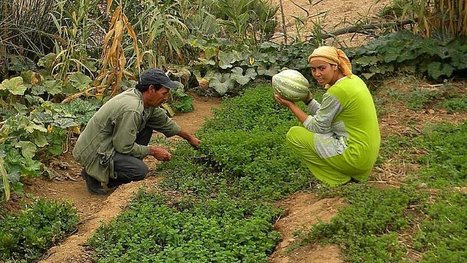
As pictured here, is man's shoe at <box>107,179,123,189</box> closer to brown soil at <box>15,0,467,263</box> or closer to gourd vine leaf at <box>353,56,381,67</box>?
brown soil at <box>15,0,467,263</box>

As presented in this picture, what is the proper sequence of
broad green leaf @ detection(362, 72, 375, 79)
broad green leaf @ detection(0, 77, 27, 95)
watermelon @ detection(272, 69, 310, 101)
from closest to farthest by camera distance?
watermelon @ detection(272, 69, 310, 101) → broad green leaf @ detection(0, 77, 27, 95) → broad green leaf @ detection(362, 72, 375, 79)

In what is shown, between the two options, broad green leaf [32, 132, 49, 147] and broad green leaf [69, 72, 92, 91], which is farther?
broad green leaf [69, 72, 92, 91]

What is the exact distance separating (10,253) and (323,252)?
2078 millimetres

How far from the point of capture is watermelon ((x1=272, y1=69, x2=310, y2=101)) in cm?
535

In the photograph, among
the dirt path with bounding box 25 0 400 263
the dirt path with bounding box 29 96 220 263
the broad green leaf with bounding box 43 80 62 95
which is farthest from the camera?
the broad green leaf with bounding box 43 80 62 95

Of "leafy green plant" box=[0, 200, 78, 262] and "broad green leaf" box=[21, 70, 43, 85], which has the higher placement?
"broad green leaf" box=[21, 70, 43, 85]

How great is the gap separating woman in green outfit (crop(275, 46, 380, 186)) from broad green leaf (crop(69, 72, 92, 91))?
272cm

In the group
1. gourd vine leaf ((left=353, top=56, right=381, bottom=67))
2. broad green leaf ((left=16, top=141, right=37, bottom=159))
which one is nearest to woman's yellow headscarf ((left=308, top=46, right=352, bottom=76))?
broad green leaf ((left=16, top=141, right=37, bottom=159))

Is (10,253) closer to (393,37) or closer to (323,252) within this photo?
(323,252)

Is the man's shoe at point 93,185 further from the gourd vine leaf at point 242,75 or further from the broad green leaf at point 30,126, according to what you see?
the gourd vine leaf at point 242,75

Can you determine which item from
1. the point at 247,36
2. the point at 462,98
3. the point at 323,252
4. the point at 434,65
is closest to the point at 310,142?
the point at 323,252

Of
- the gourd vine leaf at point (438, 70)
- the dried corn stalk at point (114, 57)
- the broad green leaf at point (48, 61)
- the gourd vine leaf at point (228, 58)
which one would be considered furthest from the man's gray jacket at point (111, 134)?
the gourd vine leaf at point (438, 70)

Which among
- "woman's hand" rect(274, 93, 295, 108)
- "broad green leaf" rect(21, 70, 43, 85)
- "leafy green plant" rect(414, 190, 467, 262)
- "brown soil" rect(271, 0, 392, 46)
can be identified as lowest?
"brown soil" rect(271, 0, 392, 46)

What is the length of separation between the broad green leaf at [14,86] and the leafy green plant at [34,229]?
66.0 inches
